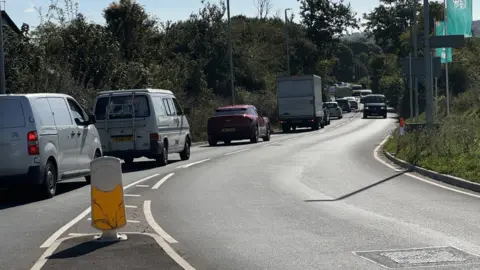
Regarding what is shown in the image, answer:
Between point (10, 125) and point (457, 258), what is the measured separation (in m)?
8.98

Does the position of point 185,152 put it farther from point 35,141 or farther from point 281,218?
point 281,218

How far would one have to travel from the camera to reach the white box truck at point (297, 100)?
1956 inches

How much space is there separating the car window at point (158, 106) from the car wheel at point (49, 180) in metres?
6.65

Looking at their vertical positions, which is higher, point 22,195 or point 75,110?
point 75,110

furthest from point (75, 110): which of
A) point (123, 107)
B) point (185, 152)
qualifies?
point (185, 152)

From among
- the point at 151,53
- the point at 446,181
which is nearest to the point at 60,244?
the point at 446,181

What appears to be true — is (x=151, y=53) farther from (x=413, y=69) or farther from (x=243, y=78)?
(x=413, y=69)

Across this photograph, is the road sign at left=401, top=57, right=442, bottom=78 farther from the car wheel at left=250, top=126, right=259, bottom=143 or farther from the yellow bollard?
the yellow bollard

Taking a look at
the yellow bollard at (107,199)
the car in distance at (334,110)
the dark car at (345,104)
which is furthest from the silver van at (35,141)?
the dark car at (345,104)

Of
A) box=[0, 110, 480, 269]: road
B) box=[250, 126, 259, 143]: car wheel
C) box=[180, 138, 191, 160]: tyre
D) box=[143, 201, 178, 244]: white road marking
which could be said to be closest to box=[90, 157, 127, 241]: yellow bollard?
box=[143, 201, 178, 244]: white road marking

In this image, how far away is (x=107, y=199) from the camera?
10648 millimetres

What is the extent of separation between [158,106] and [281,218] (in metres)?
11.0

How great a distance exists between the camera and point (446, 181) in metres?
18.0

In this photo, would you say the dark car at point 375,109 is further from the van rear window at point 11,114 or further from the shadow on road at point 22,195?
the van rear window at point 11,114
